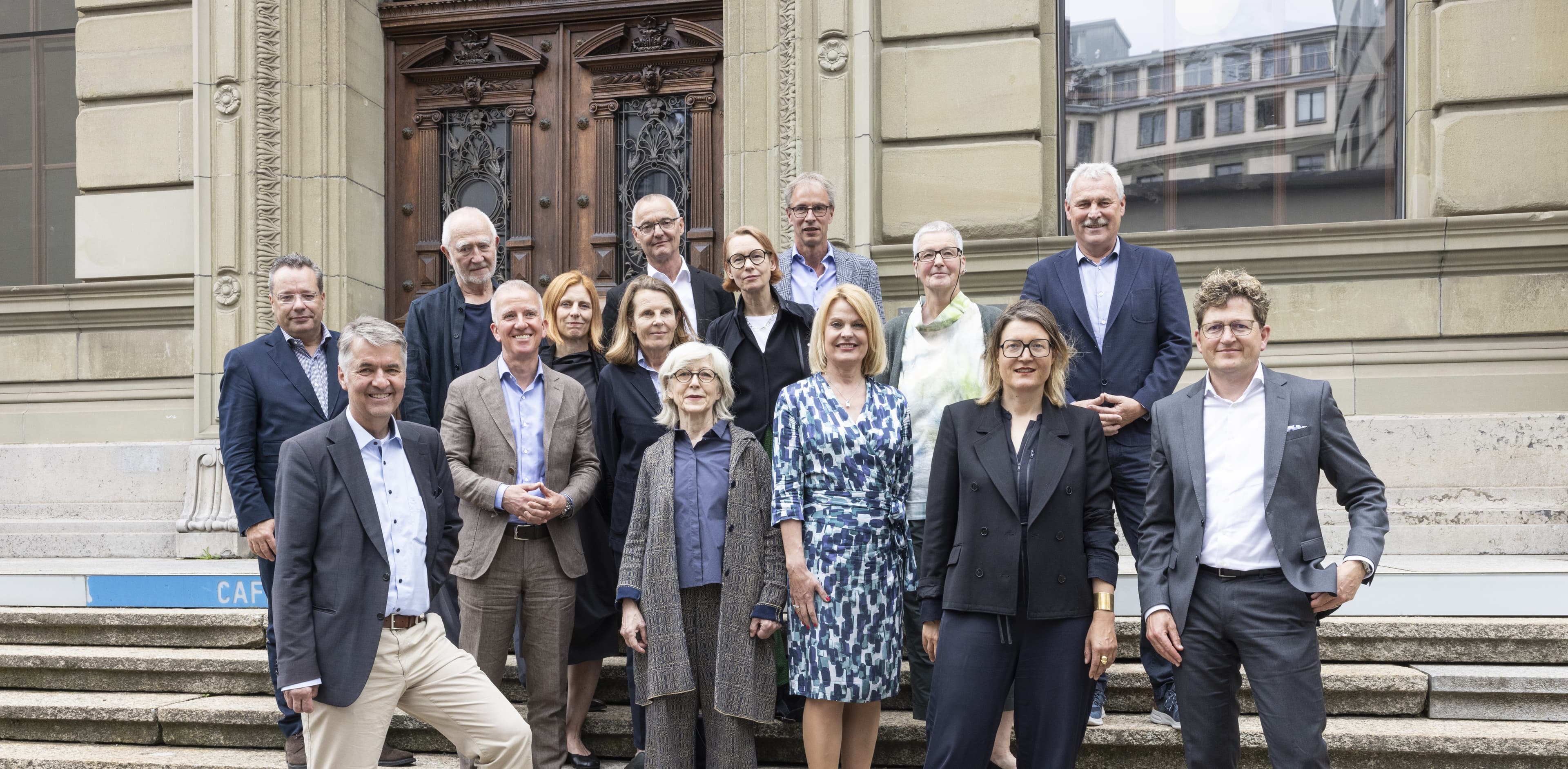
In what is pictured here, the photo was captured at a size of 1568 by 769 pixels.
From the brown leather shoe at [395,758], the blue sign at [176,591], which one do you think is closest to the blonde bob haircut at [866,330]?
the brown leather shoe at [395,758]

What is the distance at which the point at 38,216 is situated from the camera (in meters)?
9.43

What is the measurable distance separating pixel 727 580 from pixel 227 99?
243 inches

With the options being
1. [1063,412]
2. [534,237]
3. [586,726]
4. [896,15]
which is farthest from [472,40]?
[1063,412]

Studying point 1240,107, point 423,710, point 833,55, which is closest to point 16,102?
point 833,55

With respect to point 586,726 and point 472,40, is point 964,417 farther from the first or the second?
point 472,40

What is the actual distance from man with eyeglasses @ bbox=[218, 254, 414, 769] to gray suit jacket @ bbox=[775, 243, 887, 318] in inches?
81.3

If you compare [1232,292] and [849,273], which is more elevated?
[849,273]

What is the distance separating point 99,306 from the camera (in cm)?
870

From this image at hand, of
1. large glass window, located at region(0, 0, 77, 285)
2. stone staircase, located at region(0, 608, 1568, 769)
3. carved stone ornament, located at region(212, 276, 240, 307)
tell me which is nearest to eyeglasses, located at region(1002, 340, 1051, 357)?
stone staircase, located at region(0, 608, 1568, 769)

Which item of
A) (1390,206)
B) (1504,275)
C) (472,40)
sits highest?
(472,40)

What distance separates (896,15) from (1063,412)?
15.1ft

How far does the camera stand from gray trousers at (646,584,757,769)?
437cm

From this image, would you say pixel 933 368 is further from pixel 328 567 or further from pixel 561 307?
pixel 328 567

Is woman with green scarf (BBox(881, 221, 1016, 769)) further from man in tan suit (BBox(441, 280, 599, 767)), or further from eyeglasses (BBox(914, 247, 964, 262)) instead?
man in tan suit (BBox(441, 280, 599, 767))
